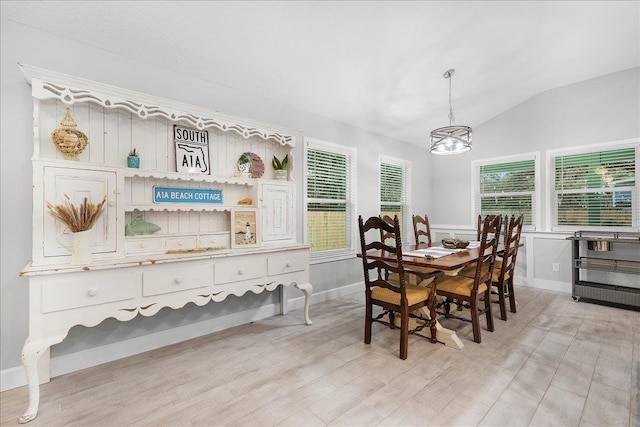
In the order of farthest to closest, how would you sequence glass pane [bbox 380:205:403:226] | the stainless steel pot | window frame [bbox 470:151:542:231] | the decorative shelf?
glass pane [bbox 380:205:403:226] < window frame [bbox 470:151:542:231] < the stainless steel pot < the decorative shelf

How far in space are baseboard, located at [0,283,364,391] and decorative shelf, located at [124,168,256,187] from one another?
53.1 inches

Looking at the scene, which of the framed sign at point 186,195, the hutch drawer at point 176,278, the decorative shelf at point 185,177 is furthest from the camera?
the framed sign at point 186,195

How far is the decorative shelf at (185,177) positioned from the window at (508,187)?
4177 mm

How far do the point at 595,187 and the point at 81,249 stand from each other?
19.4 ft

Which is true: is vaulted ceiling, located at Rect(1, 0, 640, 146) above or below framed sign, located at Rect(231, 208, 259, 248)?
above

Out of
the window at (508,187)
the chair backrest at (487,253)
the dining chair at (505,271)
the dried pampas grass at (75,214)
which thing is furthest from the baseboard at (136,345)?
the window at (508,187)

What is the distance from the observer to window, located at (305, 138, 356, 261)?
3.74 meters

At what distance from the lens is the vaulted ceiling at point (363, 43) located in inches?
85.0

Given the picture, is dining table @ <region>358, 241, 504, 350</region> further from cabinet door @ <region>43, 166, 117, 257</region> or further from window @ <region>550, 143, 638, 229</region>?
window @ <region>550, 143, 638, 229</region>

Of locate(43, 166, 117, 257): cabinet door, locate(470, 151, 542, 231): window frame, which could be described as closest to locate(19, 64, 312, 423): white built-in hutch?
locate(43, 166, 117, 257): cabinet door

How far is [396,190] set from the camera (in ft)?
16.7

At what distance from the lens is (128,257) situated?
7.12ft

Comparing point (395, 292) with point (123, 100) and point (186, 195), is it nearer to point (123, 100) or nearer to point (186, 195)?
point (186, 195)

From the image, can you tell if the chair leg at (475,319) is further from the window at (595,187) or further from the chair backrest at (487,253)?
the window at (595,187)
